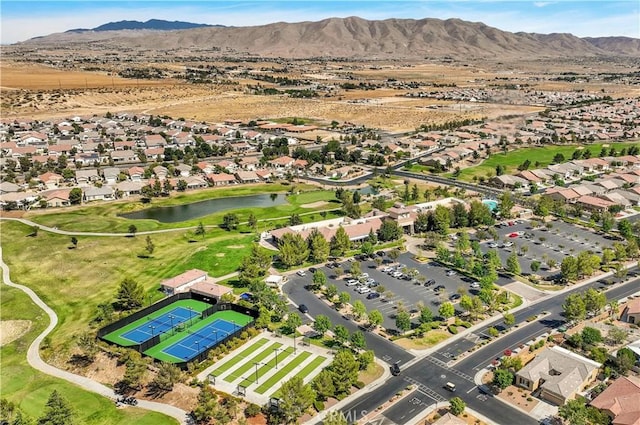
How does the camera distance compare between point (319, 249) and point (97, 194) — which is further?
point (97, 194)

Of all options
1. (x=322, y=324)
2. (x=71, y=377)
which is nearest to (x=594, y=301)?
(x=322, y=324)

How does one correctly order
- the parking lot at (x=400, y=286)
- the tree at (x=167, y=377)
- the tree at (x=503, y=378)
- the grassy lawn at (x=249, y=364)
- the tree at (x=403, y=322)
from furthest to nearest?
the parking lot at (x=400, y=286)
the tree at (x=403, y=322)
the grassy lawn at (x=249, y=364)
the tree at (x=167, y=377)
the tree at (x=503, y=378)

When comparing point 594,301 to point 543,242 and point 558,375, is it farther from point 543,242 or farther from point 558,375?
point 543,242

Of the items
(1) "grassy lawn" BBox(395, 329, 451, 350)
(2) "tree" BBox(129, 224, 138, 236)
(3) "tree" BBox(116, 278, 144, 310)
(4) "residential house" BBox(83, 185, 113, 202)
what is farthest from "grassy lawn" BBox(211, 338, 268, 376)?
(4) "residential house" BBox(83, 185, 113, 202)

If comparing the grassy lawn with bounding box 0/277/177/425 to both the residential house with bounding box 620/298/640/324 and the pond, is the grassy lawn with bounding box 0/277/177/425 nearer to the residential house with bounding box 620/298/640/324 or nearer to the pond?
the pond

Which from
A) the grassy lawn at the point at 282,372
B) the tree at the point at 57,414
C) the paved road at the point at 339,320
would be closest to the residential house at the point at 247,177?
the paved road at the point at 339,320

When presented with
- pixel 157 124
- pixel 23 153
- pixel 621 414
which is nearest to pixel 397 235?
pixel 621 414

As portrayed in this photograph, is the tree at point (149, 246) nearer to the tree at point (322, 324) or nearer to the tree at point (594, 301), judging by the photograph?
the tree at point (322, 324)
